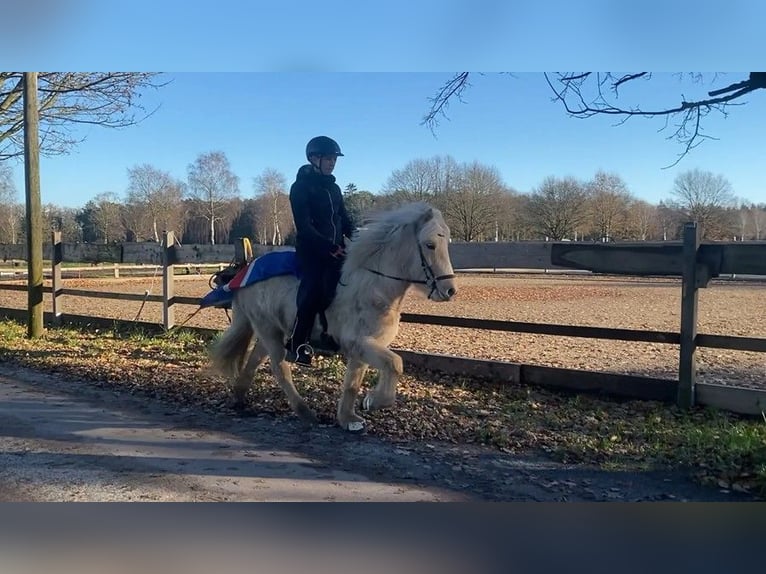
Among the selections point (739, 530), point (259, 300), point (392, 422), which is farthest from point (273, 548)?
point (259, 300)

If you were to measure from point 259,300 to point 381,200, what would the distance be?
150cm

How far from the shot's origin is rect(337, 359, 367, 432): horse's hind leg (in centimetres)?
499

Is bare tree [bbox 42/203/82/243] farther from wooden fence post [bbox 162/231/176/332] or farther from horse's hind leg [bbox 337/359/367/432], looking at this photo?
horse's hind leg [bbox 337/359/367/432]

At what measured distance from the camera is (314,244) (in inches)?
195

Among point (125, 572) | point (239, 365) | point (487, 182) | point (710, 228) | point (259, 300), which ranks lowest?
point (125, 572)

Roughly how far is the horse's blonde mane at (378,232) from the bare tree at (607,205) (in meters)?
1.28

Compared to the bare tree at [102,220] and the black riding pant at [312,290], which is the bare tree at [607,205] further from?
the bare tree at [102,220]

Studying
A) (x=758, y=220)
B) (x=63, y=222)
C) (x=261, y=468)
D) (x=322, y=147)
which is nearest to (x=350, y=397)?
(x=261, y=468)

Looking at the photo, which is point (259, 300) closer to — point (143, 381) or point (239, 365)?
point (239, 365)

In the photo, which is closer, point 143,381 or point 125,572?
point 125,572

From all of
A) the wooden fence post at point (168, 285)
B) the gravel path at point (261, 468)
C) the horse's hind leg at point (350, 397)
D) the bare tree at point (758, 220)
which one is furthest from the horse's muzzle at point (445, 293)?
the wooden fence post at point (168, 285)

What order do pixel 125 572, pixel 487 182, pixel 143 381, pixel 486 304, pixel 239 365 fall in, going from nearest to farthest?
pixel 125 572, pixel 487 182, pixel 239 365, pixel 143 381, pixel 486 304

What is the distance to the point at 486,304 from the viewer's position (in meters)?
15.8

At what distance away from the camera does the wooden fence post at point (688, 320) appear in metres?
5.13
